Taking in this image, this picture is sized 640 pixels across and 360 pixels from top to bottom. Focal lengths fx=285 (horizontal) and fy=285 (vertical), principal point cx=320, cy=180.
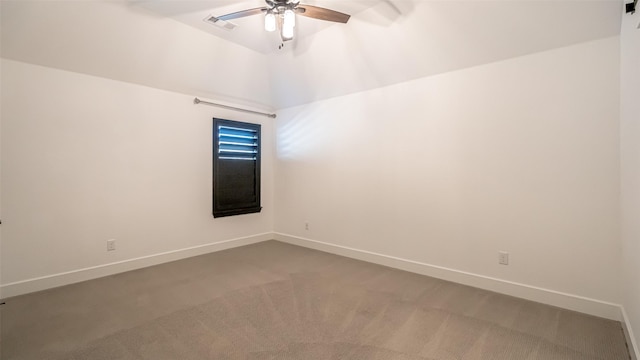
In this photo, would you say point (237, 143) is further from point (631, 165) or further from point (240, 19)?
point (631, 165)

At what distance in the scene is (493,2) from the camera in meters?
2.43

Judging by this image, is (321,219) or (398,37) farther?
(321,219)

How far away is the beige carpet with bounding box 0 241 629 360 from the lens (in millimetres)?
1906

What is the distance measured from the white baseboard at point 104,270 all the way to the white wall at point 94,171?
5cm

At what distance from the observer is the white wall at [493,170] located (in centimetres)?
243

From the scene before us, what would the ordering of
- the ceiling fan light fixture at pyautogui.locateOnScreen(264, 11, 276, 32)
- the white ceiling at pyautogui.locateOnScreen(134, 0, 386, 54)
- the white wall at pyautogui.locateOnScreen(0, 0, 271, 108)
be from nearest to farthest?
the ceiling fan light fixture at pyautogui.locateOnScreen(264, 11, 276, 32), the white wall at pyautogui.locateOnScreen(0, 0, 271, 108), the white ceiling at pyautogui.locateOnScreen(134, 0, 386, 54)

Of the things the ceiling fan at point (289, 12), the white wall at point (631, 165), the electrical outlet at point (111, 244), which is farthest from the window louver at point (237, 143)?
the white wall at point (631, 165)

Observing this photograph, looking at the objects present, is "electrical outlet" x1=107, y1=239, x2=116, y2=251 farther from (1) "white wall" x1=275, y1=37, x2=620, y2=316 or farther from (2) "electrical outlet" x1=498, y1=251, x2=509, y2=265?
(2) "electrical outlet" x1=498, y1=251, x2=509, y2=265

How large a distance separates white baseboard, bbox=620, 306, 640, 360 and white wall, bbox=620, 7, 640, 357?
2 centimetres

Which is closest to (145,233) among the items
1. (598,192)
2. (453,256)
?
(453,256)

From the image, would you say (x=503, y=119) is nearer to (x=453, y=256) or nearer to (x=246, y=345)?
(x=453, y=256)

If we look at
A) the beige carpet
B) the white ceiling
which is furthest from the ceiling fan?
the beige carpet

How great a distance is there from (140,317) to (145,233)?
5.25 feet

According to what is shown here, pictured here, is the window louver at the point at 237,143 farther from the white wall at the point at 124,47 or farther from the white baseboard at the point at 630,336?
the white baseboard at the point at 630,336
